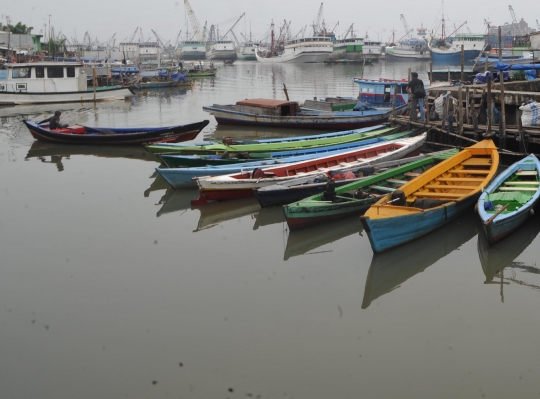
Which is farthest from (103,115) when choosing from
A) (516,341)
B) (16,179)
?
(516,341)

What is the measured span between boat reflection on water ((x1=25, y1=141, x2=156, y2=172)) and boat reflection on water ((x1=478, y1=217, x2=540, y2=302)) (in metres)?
12.1

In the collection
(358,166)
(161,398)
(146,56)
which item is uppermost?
(146,56)

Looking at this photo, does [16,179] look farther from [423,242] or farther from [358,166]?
[423,242]

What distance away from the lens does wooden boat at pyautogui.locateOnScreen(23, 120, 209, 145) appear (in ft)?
71.4

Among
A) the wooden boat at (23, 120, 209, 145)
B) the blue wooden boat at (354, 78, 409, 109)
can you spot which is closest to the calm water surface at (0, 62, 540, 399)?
the wooden boat at (23, 120, 209, 145)

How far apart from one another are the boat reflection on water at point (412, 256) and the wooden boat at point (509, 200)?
791 millimetres

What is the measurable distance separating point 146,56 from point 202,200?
121m

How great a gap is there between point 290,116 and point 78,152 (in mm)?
8767

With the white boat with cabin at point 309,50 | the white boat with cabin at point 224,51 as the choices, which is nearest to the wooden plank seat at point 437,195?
the white boat with cabin at point 309,50

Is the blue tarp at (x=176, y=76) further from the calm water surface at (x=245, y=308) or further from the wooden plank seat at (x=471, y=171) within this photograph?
the wooden plank seat at (x=471, y=171)

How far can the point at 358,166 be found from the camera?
15.6m

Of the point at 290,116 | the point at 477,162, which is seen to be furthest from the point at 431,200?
the point at 290,116

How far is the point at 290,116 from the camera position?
25969 mm

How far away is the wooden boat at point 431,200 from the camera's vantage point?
441 inches
